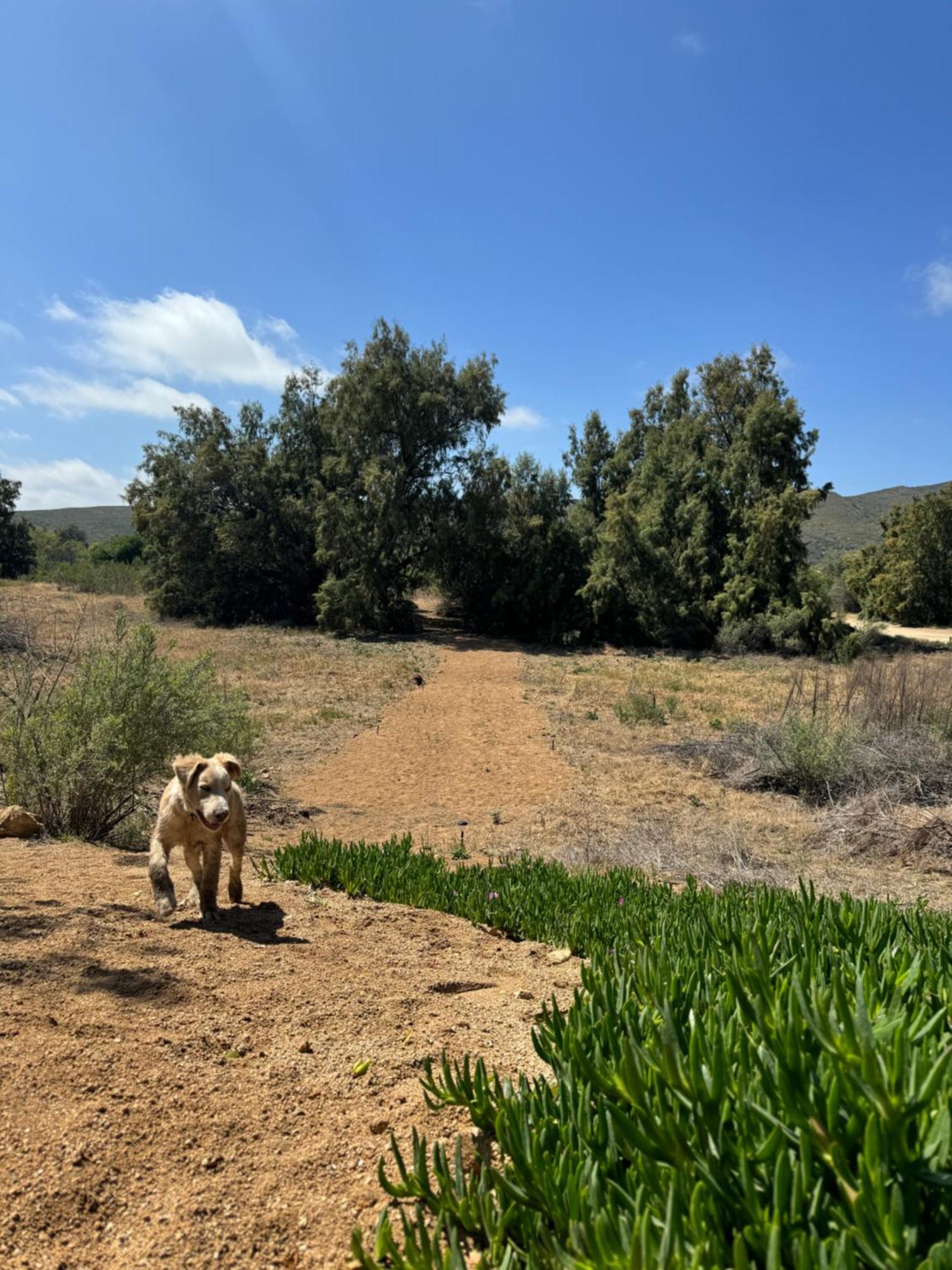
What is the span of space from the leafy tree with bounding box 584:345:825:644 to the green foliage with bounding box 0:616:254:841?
28547 mm

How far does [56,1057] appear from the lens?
2.53 m

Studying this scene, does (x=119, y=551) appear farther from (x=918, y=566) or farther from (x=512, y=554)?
(x=918, y=566)

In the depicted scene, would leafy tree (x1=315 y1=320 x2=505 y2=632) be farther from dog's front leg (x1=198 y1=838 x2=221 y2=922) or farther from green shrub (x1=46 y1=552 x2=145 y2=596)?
dog's front leg (x1=198 y1=838 x2=221 y2=922)

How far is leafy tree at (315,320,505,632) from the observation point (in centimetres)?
3481

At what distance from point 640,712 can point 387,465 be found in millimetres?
21874

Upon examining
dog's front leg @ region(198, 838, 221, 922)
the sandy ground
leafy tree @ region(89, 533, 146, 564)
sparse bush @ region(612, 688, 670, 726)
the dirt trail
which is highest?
leafy tree @ region(89, 533, 146, 564)

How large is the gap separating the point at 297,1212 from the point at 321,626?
34.9m

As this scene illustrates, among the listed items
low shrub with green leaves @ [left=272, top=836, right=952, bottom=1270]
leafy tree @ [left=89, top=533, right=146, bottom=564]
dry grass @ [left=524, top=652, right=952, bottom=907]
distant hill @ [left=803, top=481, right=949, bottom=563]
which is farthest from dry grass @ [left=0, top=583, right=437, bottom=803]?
distant hill @ [left=803, top=481, right=949, bottom=563]

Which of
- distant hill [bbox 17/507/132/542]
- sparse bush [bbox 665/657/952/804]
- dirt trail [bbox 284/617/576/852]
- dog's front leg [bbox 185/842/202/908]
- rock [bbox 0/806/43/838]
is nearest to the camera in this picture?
dog's front leg [bbox 185/842/202/908]

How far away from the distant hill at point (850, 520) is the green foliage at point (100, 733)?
8330cm

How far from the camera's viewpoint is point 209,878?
4.73 m

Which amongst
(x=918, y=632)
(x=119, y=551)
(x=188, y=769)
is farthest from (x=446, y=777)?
(x=119, y=551)

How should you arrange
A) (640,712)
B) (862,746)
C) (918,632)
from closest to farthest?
1. (862,746)
2. (640,712)
3. (918,632)

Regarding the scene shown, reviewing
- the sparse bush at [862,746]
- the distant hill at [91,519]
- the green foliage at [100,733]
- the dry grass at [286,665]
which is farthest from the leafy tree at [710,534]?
the distant hill at [91,519]
